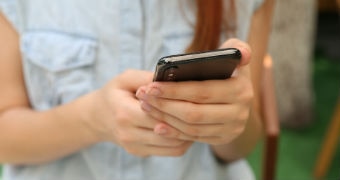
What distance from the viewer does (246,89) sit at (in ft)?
1.94

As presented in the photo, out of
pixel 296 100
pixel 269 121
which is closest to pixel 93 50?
pixel 269 121

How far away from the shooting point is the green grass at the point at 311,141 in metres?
1.71

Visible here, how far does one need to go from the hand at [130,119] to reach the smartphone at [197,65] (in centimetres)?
9

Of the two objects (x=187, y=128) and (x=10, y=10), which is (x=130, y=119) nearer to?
(x=187, y=128)

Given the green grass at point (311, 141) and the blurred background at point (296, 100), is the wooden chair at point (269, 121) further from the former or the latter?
the blurred background at point (296, 100)

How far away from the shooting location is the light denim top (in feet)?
2.31

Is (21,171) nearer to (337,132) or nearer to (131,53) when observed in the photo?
(131,53)

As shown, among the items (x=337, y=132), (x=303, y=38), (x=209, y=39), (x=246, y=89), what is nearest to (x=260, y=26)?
(x=209, y=39)

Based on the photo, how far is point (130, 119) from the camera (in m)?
0.60

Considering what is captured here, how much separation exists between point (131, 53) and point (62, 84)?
11 centimetres

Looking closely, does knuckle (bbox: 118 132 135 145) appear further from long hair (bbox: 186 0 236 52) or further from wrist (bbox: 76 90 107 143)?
long hair (bbox: 186 0 236 52)

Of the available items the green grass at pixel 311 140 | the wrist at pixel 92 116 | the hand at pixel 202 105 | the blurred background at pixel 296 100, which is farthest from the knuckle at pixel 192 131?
the blurred background at pixel 296 100

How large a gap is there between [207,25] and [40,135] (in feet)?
0.91

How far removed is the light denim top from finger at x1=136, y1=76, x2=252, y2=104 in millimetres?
172
